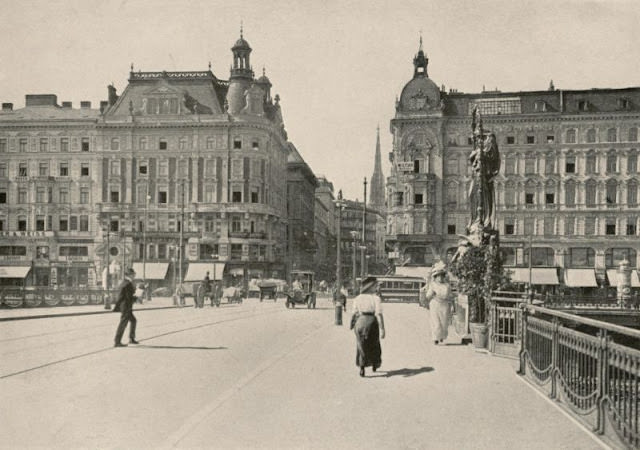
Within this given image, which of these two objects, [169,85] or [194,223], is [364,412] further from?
[169,85]

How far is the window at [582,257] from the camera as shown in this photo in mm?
61812

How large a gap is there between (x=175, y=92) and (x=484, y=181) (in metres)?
51.4

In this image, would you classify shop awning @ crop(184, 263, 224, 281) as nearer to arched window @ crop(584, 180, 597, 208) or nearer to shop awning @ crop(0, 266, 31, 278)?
shop awning @ crop(0, 266, 31, 278)

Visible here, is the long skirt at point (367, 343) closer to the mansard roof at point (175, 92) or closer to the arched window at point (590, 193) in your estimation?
the arched window at point (590, 193)

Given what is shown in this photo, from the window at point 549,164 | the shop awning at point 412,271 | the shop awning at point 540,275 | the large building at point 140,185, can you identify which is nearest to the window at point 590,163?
the window at point 549,164

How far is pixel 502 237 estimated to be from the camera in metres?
63.2

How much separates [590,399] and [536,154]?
194 ft

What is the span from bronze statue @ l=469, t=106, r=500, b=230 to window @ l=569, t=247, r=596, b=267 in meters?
46.7

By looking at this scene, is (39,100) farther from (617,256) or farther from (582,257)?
(617,256)

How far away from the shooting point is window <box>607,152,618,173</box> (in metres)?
61.9

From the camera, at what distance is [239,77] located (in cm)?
6831

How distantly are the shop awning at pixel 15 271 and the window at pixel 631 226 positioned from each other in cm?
5126

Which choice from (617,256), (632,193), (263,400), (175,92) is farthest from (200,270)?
(263,400)

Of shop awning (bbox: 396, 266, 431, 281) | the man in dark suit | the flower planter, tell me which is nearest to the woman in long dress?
the flower planter
